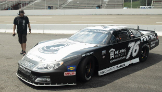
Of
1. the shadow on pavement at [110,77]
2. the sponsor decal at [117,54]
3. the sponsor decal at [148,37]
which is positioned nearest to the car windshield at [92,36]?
the sponsor decal at [117,54]

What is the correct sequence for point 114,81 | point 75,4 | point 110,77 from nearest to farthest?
point 114,81 → point 110,77 → point 75,4

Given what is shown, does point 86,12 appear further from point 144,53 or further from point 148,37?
point 144,53

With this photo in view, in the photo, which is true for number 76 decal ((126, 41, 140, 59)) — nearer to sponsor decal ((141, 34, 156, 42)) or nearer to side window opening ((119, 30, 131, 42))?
side window opening ((119, 30, 131, 42))

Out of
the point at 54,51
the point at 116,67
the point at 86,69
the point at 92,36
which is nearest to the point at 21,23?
the point at 92,36

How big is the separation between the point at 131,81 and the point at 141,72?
36.0 inches

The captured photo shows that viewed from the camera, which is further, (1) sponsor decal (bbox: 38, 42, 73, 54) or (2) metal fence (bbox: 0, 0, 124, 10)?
(2) metal fence (bbox: 0, 0, 124, 10)

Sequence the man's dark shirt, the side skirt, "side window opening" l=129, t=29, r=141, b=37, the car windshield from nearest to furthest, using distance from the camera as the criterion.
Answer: the side skirt → the car windshield → "side window opening" l=129, t=29, r=141, b=37 → the man's dark shirt

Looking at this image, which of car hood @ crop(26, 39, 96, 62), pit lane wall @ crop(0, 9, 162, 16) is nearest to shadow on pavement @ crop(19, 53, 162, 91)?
car hood @ crop(26, 39, 96, 62)

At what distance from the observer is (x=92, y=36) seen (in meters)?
5.95

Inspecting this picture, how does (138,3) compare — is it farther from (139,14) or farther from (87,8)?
(87,8)

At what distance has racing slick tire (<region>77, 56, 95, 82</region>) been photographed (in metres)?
4.75

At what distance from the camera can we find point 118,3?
1180 inches

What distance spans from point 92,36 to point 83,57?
4.14 feet

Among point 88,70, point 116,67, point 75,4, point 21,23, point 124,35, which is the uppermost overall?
point 75,4
